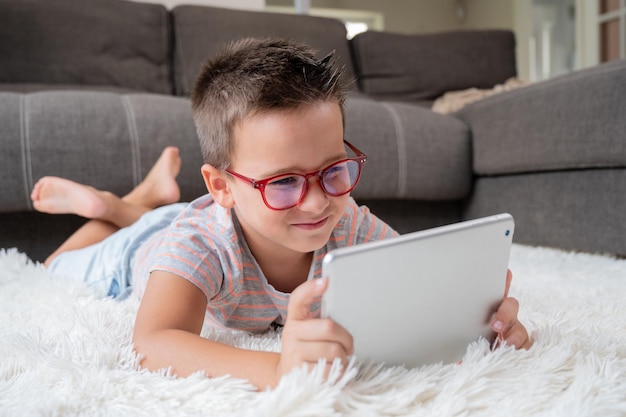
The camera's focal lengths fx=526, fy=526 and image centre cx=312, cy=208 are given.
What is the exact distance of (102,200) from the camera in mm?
1282

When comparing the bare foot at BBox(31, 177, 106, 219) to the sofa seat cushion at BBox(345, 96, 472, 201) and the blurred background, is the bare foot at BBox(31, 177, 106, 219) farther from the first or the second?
the blurred background

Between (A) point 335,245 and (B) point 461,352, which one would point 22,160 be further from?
(B) point 461,352

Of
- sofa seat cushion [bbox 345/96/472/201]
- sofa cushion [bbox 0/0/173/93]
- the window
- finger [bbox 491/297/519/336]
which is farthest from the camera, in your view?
the window

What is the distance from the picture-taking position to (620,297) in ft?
3.18

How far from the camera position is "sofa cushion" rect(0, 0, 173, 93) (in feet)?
6.23

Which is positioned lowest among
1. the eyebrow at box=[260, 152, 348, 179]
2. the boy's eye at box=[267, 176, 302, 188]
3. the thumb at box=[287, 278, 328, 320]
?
the thumb at box=[287, 278, 328, 320]

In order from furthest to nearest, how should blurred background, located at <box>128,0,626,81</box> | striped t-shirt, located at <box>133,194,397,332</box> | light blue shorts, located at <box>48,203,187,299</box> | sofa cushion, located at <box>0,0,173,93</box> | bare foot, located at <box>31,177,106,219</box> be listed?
1. blurred background, located at <box>128,0,626,81</box>
2. sofa cushion, located at <box>0,0,173,93</box>
3. bare foot, located at <box>31,177,106,219</box>
4. light blue shorts, located at <box>48,203,187,299</box>
5. striped t-shirt, located at <box>133,194,397,332</box>

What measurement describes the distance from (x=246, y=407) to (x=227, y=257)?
307 mm

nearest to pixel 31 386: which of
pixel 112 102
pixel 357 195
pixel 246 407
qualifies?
pixel 246 407

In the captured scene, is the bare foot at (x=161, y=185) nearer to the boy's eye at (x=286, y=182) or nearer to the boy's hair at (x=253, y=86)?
the boy's hair at (x=253, y=86)

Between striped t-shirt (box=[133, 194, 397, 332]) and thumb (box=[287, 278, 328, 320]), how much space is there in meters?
0.23

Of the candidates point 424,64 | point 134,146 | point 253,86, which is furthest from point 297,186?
point 424,64

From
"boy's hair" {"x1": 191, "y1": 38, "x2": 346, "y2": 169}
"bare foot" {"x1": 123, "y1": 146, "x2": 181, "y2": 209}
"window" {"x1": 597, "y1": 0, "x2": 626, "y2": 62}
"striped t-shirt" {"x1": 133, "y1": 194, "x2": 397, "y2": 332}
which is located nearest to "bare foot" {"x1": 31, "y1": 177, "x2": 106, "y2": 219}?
"bare foot" {"x1": 123, "y1": 146, "x2": 181, "y2": 209}

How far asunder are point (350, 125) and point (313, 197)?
3.45 ft
